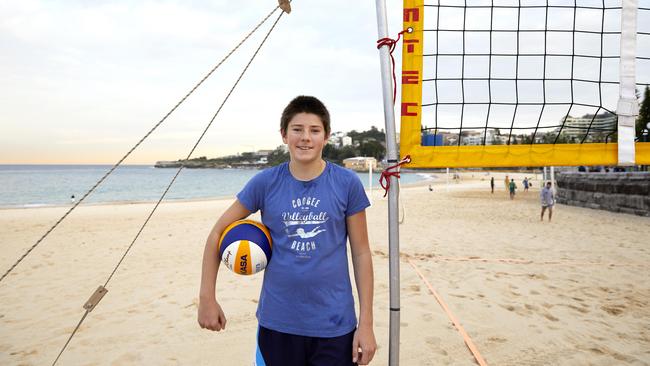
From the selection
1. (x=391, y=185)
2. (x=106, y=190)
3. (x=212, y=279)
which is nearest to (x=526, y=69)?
(x=391, y=185)

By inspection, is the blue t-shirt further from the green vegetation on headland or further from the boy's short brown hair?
the green vegetation on headland

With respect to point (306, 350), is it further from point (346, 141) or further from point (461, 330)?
point (346, 141)

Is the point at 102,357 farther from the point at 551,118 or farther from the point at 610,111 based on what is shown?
the point at 610,111

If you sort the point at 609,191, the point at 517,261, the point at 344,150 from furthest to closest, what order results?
the point at 344,150 < the point at 609,191 < the point at 517,261

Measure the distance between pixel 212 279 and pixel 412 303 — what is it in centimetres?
317

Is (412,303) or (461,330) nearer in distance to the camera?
(461,330)

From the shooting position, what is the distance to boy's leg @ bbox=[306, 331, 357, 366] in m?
1.62

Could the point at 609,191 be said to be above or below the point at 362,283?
below

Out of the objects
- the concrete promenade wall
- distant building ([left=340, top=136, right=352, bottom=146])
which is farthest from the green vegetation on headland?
the concrete promenade wall

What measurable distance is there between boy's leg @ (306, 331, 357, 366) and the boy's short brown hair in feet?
3.19

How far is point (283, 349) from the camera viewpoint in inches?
65.4

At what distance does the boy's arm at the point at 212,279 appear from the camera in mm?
1665

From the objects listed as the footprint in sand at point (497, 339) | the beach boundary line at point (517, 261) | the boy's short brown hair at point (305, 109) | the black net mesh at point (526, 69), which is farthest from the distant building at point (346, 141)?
the boy's short brown hair at point (305, 109)

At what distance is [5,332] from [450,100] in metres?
4.78
